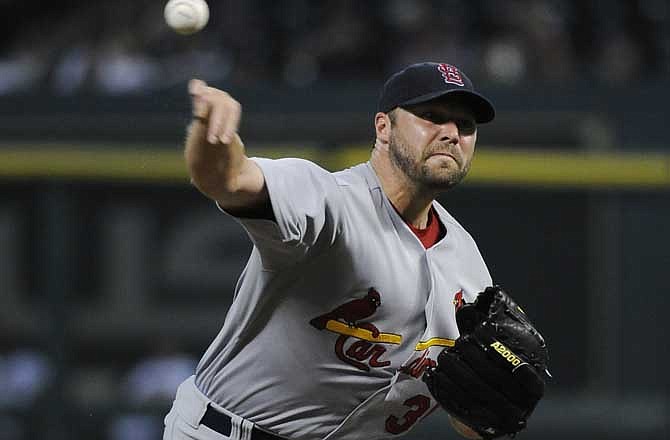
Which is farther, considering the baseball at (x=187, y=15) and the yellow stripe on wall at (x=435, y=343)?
the yellow stripe on wall at (x=435, y=343)

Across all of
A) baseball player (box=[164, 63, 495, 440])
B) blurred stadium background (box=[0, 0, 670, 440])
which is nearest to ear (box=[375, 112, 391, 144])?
baseball player (box=[164, 63, 495, 440])

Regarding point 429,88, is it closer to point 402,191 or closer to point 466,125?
point 466,125

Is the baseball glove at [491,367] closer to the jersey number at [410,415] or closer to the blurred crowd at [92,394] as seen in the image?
the jersey number at [410,415]

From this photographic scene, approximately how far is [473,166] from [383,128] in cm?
312

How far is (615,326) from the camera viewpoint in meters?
6.29

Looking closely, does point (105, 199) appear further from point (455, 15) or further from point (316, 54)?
point (455, 15)

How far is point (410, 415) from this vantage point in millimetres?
3422

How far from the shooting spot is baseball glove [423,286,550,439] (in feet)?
10.5

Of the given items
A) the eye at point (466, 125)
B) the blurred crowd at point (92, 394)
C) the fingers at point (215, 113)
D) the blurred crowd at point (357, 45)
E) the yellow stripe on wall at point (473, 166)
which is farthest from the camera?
the blurred crowd at point (357, 45)

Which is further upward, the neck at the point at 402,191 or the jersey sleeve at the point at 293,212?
the neck at the point at 402,191

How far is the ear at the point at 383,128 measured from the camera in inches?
131

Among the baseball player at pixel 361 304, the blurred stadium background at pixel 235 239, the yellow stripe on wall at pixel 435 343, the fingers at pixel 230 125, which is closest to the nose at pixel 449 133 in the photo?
the baseball player at pixel 361 304

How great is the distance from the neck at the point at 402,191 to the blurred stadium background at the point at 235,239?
2908 millimetres

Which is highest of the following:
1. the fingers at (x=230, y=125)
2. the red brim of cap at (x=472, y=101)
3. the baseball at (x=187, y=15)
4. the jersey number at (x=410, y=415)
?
the red brim of cap at (x=472, y=101)
